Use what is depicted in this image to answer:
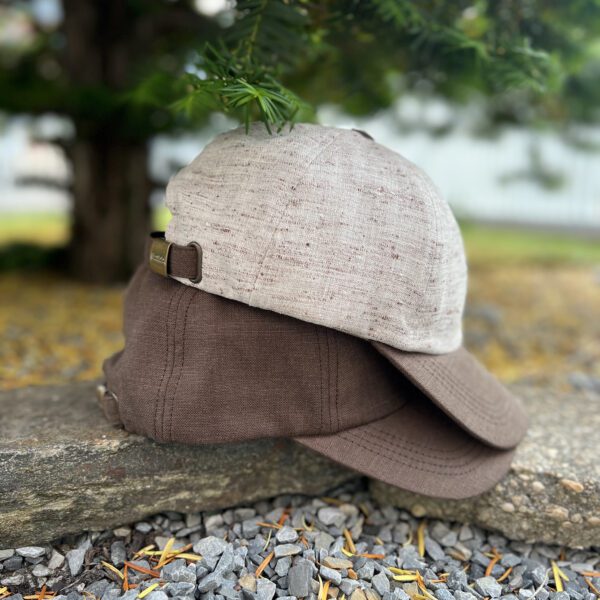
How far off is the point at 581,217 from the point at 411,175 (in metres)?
7.04

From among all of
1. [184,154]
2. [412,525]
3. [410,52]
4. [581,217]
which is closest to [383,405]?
[412,525]

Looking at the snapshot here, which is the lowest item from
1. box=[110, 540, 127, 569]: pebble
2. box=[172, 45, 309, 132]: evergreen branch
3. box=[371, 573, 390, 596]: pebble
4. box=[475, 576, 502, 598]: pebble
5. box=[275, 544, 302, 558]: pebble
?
box=[475, 576, 502, 598]: pebble

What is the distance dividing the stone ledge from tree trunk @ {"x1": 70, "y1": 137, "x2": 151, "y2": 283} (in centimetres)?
186

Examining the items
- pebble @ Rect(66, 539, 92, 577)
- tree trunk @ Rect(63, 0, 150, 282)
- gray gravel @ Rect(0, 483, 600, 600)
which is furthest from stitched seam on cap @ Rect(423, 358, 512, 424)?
tree trunk @ Rect(63, 0, 150, 282)

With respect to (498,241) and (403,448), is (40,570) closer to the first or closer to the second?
(403,448)

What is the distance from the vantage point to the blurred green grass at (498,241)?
5121mm

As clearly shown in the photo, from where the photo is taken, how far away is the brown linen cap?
1167 millimetres

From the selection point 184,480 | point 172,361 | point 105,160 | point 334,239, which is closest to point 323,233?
point 334,239

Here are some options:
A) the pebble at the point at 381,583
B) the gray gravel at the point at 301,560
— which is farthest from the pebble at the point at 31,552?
the pebble at the point at 381,583

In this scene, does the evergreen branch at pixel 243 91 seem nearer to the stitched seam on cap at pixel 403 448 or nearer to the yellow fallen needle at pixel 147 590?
the stitched seam on cap at pixel 403 448

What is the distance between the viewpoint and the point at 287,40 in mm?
1353

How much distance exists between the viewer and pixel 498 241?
21.1ft

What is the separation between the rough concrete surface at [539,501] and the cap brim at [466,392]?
0.07m

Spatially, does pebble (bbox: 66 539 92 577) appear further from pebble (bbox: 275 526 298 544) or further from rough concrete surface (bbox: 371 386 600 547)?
rough concrete surface (bbox: 371 386 600 547)
